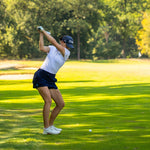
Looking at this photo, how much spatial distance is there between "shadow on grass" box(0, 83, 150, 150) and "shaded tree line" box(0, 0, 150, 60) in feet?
192

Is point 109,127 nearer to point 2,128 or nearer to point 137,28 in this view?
point 2,128

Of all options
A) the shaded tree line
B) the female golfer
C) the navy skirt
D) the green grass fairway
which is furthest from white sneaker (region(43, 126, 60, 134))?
the shaded tree line

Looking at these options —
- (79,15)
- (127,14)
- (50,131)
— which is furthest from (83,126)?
(127,14)

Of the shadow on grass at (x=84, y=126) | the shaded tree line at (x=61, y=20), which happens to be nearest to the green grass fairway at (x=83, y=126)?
the shadow on grass at (x=84, y=126)

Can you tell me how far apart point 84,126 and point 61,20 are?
221ft

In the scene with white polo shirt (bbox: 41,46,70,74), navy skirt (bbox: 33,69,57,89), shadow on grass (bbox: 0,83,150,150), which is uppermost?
white polo shirt (bbox: 41,46,70,74)

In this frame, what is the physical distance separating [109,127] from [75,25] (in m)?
62.9

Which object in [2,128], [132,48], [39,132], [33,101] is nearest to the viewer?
[39,132]

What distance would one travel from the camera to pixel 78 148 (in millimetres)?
6609

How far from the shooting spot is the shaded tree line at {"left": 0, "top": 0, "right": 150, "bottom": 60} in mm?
72750

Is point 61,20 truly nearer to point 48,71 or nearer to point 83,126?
point 83,126

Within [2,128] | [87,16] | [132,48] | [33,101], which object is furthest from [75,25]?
[2,128]

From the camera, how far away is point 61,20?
75.2 m

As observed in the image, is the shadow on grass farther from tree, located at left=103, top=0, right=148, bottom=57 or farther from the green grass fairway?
tree, located at left=103, top=0, right=148, bottom=57
